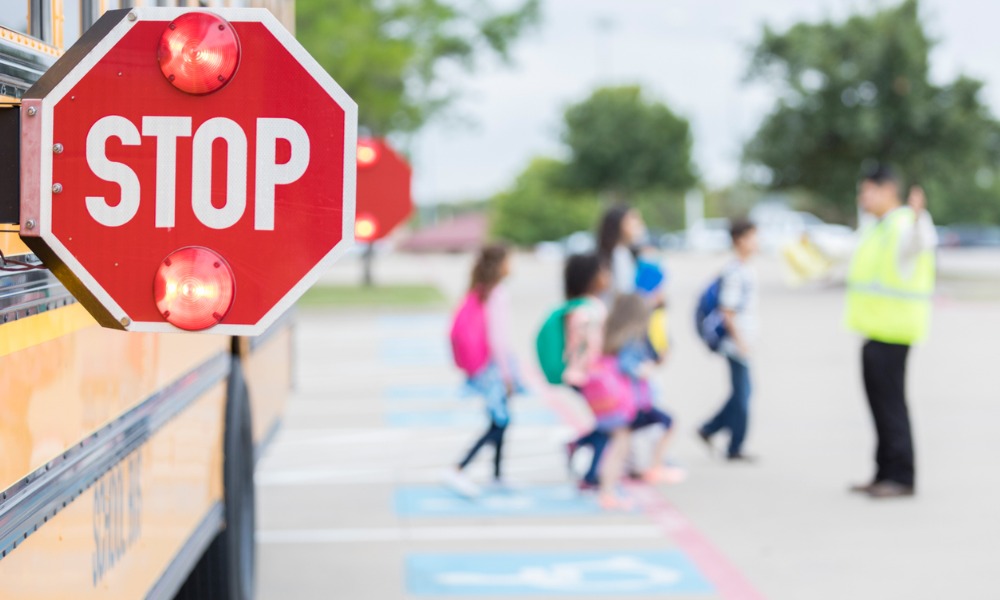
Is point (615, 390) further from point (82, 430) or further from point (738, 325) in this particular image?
point (82, 430)

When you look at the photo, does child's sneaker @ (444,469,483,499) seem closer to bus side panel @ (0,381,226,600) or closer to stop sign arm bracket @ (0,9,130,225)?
bus side panel @ (0,381,226,600)

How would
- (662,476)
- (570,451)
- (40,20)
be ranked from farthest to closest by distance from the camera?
(662,476)
(570,451)
(40,20)

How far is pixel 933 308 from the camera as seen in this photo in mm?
22812

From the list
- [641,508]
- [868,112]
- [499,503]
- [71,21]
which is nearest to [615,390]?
[641,508]

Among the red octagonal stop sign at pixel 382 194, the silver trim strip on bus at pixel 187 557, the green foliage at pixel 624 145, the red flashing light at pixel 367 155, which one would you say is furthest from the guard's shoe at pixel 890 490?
the green foliage at pixel 624 145

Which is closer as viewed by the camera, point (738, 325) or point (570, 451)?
point (570, 451)

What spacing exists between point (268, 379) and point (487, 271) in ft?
5.14

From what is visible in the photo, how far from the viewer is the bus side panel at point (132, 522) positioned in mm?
2400

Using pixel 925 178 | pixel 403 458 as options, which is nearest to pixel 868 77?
pixel 925 178

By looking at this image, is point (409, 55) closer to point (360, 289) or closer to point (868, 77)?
point (360, 289)

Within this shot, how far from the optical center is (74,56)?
2.34 meters

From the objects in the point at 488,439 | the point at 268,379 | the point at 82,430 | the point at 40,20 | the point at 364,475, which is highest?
the point at 40,20

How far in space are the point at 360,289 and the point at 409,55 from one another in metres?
5.38

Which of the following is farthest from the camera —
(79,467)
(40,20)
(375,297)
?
(375,297)
